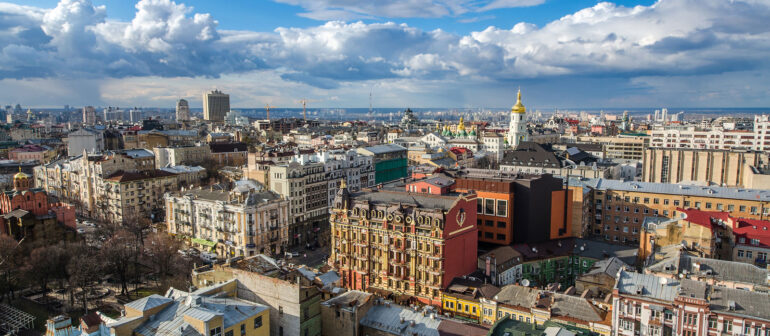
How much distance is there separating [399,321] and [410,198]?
883 inches

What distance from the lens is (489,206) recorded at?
76.5 metres

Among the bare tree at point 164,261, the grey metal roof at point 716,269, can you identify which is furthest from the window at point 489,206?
the bare tree at point 164,261

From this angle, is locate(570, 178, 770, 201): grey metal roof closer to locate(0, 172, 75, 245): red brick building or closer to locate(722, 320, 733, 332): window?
locate(722, 320, 733, 332): window

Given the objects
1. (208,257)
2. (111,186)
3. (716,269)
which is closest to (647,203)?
(716,269)

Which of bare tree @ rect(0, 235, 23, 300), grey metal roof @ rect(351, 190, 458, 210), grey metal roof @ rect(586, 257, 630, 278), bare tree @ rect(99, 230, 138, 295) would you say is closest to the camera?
grey metal roof @ rect(586, 257, 630, 278)

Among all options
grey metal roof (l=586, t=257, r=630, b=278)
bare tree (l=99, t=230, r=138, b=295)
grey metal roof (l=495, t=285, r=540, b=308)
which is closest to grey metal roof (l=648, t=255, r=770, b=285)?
grey metal roof (l=586, t=257, r=630, b=278)

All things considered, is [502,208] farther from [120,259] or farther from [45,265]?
[45,265]

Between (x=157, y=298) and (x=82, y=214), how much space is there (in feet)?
315

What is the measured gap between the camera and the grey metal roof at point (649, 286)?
4441 centimetres

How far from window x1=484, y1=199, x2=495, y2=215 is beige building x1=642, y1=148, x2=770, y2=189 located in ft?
200

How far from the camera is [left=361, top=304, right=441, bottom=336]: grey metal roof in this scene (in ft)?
145

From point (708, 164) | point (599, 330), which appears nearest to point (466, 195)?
point (599, 330)

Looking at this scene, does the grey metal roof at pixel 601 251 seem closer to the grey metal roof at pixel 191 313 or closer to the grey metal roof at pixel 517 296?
the grey metal roof at pixel 517 296

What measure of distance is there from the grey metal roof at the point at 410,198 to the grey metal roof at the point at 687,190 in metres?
42.2
